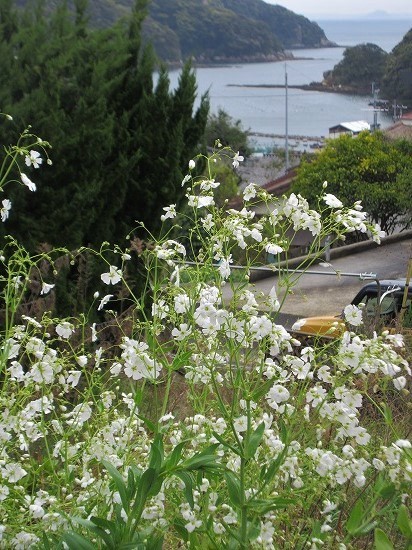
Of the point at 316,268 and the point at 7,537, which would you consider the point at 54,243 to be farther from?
the point at 316,268

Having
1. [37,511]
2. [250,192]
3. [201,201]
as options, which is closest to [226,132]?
[250,192]

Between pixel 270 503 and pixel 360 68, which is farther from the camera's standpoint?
pixel 360 68

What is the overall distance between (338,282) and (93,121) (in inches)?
262

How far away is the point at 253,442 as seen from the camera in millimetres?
2043

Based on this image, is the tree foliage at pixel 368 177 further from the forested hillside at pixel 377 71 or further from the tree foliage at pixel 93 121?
the forested hillside at pixel 377 71

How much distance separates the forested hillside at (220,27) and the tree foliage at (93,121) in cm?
6513

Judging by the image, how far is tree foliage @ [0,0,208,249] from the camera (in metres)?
9.16

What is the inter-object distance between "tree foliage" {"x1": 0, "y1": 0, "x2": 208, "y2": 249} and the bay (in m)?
57.6

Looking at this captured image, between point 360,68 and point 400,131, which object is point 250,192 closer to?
point 400,131

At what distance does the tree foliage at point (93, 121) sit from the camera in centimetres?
916

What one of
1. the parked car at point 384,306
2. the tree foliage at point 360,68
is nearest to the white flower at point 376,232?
the parked car at point 384,306

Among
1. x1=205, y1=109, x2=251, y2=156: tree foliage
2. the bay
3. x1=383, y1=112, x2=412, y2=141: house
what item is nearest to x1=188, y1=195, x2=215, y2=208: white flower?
x1=383, y1=112, x2=412, y2=141: house

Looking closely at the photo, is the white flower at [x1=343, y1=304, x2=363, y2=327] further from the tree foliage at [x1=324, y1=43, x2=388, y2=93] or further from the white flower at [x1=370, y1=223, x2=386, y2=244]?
the tree foliage at [x1=324, y1=43, x2=388, y2=93]

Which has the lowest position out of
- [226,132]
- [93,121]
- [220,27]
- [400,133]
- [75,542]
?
[226,132]
